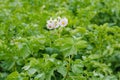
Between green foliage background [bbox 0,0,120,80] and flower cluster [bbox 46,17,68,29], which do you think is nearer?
green foliage background [bbox 0,0,120,80]

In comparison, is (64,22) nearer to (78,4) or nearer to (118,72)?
(118,72)

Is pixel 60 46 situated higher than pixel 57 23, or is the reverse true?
pixel 57 23

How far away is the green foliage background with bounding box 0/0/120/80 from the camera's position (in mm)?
2338

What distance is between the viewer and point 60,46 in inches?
105

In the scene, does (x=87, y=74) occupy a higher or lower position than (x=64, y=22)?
lower

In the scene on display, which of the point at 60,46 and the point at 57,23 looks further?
the point at 57,23

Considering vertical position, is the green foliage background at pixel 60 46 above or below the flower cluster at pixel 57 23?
below

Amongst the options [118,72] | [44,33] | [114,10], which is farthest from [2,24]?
[114,10]

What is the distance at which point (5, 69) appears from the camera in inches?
103

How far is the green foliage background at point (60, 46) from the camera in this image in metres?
2.34

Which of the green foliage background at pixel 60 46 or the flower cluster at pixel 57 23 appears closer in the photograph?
the green foliage background at pixel 60 46

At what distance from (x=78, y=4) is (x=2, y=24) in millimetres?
1272

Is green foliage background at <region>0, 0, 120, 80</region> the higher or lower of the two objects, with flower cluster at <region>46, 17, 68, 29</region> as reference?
lower

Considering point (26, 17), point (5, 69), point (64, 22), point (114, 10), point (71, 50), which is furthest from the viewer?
point (114, 10)
